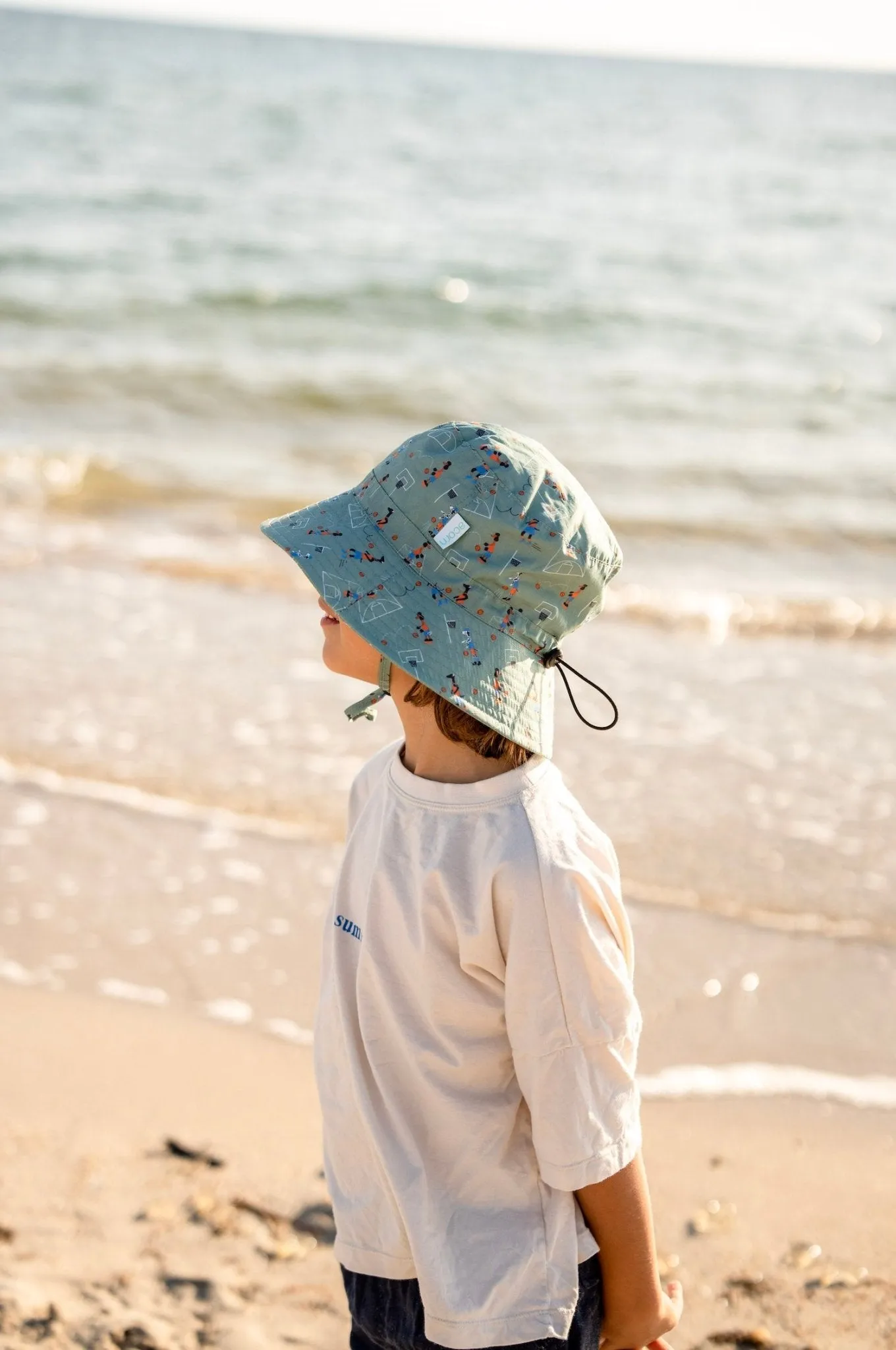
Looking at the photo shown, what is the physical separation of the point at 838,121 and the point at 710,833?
5658cm

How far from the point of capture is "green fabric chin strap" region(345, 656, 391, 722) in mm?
1573

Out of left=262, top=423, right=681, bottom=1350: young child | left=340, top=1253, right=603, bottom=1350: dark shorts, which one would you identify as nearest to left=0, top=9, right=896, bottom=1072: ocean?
left=340, top=1253, right=603, bottom=1350: dark shorts

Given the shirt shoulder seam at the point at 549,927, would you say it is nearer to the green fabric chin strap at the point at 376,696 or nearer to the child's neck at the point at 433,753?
the child's neck at the point at 433,753

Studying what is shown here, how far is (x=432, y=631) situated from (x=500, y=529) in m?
0.14

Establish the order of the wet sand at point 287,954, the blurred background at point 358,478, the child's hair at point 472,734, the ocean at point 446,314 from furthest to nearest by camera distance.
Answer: the ocean at point 446,314 → the blurred background at point 358,478 → the wet sand at point 287,954 → the child's hair at point 472,734

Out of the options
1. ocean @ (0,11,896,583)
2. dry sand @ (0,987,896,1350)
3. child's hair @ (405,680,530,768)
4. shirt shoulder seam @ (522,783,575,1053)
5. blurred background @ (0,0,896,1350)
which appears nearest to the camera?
shirt shoulder seam @ (522,783,575,1053)

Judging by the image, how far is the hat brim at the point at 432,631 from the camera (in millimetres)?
1471

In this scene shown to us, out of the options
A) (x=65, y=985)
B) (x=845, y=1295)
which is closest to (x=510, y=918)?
(x=845, y=1295)

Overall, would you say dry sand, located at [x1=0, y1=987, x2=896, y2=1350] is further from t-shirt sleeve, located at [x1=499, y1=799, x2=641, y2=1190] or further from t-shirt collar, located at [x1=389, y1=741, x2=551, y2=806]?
t-shirt collar, located at [x1=389, y1=741, x2=551, y2=806]

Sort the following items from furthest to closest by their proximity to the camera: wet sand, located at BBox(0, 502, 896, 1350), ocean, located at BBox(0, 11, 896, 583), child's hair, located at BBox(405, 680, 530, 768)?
ocean, located at BBox(0, 11, 896, 583) < wet sand, located at BBox(0, 502, 896, 1350) < child's hair, located at BBox(405, 680, 530, 768)

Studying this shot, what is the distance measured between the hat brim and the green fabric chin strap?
49 millimetres

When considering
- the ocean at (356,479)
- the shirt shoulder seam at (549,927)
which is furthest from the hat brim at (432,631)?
the ocean at (356,479)

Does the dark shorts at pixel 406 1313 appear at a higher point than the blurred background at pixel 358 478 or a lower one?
higher

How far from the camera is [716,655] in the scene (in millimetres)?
6035
